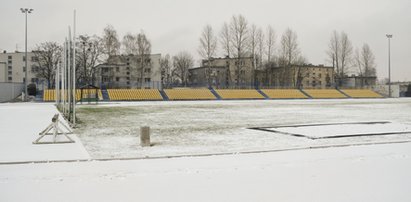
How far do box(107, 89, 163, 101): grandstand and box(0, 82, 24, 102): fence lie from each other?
11.8 metres

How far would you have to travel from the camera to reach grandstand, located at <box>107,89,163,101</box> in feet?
170

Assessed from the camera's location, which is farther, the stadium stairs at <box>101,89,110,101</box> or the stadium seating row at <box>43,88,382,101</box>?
the stadium seating row at <box>43,88,382,101</box>

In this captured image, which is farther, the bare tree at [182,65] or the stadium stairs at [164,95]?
the bare tree at [182,65]

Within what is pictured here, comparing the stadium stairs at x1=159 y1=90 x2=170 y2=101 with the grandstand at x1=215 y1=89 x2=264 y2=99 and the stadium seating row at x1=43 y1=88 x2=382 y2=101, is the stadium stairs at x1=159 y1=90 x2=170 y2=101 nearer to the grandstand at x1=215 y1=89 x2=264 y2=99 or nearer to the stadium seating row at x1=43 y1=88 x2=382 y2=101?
the stadium seating row at x1=43 y1=88 x2=382 y2=101

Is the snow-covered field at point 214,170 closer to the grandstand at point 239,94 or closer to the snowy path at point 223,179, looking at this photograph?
the snowy path at point 223,179

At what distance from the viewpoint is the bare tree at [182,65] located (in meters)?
115

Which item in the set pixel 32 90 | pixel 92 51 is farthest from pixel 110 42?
pixel 32 90

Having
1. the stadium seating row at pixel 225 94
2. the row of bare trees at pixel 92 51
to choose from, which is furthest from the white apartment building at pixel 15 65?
the stadium seating row at pixel 225 94

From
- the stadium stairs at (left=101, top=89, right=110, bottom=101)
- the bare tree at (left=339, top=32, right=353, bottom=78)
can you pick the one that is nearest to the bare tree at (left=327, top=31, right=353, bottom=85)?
the bare tree at (left=339, top=32, right=353, bottom=78)

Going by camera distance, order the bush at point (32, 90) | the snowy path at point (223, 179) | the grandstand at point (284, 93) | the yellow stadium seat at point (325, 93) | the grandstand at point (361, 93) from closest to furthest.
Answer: the snowy path at point (223, 179), the bush at point (32, 90), the grandstand at point (284, 93), the yellow stadium seat at point (325, 93), the grandstand at point (361, 93)

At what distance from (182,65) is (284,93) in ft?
191

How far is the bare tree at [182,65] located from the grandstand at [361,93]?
5482cm

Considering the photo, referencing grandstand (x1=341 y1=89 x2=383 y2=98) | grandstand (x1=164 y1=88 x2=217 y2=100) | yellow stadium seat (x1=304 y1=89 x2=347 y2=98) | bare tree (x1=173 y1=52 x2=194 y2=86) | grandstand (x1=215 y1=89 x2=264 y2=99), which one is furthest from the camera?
bare tree (x1=173 y1=52 x2=194 y2=86)

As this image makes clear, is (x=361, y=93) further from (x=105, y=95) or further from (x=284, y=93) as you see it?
(x=105, y=95)
